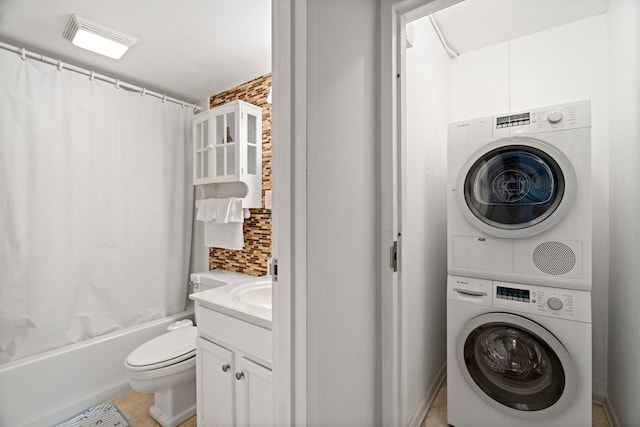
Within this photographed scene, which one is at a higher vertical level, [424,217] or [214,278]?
[424,217]

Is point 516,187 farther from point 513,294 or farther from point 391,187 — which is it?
point 391,187

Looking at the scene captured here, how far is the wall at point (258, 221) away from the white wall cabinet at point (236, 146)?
64 millimetres

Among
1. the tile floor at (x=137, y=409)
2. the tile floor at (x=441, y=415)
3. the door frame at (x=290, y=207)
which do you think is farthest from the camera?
the tile floor at (x=137, y=409)

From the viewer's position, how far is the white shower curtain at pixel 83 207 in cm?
178

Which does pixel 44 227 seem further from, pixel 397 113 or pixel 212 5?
pixel 397 113

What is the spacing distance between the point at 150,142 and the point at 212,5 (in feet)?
4.32

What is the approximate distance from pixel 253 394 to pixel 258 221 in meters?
1.31

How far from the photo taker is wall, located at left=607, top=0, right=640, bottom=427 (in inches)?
49.8

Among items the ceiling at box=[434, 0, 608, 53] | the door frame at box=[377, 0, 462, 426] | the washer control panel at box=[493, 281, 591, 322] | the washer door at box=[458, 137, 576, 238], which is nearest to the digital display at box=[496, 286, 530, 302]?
the washer control panel at box=[493, 281, 591, 322]

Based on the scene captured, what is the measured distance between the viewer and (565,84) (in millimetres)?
1907

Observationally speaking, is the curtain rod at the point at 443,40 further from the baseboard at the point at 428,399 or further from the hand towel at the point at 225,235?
the baseboard at the point at 428,399

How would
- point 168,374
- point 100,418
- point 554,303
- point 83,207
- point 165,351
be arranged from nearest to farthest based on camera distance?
1. point 554,303
2. point 168,374
3. point 165,351
4. point 100,418
5. point 83,207

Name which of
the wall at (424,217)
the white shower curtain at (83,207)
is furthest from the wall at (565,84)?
the white shower curtain at (83,207)

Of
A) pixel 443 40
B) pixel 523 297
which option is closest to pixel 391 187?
pixel 523 297
